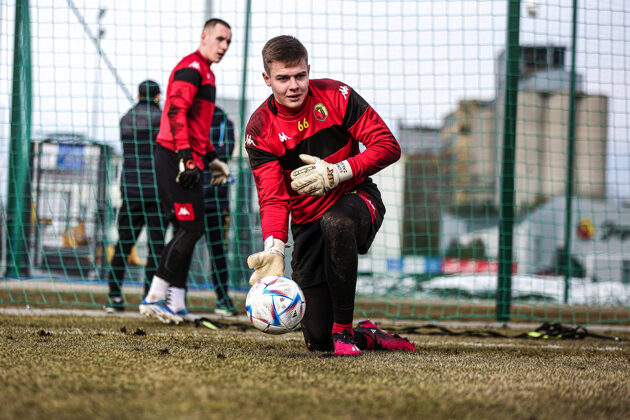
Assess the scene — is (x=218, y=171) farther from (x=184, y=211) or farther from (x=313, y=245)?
(x=313, y=245)

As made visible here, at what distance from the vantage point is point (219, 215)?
6.07m

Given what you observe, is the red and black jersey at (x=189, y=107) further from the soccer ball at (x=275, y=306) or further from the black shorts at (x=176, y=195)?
the soccer ball at (x=275, y=306)

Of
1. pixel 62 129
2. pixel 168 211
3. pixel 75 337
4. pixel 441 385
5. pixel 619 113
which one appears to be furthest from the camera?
pixel 62 129

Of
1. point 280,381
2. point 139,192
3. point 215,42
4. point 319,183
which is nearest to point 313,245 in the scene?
point 319,183

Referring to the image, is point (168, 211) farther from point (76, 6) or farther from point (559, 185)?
point (559, 185)

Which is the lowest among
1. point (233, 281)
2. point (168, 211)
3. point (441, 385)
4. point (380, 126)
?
point (233, 281)

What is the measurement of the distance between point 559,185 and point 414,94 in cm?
3863

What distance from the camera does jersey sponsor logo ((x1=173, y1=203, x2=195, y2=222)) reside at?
4.55 m

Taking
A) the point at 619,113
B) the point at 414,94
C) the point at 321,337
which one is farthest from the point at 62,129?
the point at 619,113

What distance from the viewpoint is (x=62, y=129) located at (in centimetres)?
673

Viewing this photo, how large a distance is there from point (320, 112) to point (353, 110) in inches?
6.2

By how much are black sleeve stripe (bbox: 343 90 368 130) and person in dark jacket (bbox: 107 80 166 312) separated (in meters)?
2.65

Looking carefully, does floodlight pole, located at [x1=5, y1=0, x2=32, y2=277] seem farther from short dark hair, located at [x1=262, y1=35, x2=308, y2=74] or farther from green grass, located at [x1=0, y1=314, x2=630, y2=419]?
short dark hair, located at [x1=262, y1=35, x2=308, y2=74]

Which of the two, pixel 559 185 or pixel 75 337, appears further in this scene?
pixel 559 185
